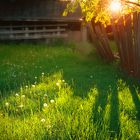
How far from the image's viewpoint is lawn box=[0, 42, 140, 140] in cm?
571

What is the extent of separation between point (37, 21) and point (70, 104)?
60.0ft

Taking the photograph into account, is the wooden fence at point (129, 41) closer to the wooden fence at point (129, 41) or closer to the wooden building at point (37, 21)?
the wooden fence at point (129, 41)

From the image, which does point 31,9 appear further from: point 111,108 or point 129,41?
point 111,108

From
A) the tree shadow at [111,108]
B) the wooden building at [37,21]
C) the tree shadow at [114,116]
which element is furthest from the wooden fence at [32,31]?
the tree shadow at [114,116]

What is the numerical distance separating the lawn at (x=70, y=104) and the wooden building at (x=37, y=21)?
10545mm

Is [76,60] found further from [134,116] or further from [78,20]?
[78,20]

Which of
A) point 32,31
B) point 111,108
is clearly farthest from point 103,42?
point 32,31

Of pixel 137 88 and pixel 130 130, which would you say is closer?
pixel 130 130

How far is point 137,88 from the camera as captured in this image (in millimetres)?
9250

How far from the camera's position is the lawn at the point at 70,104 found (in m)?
5.71

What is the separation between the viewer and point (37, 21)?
25.0 m

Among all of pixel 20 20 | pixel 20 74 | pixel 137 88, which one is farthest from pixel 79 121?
pixel 20 20

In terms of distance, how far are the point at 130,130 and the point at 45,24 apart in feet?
65.2

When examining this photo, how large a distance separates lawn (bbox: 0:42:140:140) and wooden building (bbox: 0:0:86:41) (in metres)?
10.5
